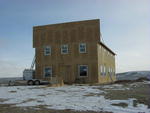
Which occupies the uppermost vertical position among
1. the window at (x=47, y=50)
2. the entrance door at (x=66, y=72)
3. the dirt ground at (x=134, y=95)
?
the window at (x=47, y=50)

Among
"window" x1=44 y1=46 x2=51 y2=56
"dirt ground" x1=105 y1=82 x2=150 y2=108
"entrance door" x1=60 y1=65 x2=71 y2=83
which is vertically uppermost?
"window" x1=44 y1=46 x2=51 y2=56

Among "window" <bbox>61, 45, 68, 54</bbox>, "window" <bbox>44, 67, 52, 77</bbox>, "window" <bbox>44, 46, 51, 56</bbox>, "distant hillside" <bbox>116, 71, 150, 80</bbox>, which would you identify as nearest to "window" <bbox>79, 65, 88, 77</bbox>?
"window" <bbox>61, 45, 68, 54</bbox>

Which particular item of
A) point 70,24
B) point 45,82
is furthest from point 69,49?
point 45,82

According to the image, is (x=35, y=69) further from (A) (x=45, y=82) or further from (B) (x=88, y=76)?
(B) (x=88, y=76)

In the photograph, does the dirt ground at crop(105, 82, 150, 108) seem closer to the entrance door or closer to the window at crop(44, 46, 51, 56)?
the entrance door

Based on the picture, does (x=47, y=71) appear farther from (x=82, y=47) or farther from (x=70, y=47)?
(x=82, y=47)

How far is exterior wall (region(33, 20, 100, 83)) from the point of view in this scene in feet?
87.4

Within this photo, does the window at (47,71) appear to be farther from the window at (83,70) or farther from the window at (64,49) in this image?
the window at (83,70)

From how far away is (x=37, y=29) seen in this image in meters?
29.2

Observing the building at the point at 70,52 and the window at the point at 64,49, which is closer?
the building at the point at 70,52

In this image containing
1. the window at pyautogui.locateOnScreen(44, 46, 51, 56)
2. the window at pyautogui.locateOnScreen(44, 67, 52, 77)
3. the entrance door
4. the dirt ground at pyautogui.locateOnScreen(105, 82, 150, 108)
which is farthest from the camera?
the window at pyautogui.locateOnScreen(44, 46, 51, 56)

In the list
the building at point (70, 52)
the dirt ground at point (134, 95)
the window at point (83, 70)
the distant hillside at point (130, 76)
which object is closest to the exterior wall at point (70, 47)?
the building at point (70, 52)

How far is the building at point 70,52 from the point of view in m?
26.6

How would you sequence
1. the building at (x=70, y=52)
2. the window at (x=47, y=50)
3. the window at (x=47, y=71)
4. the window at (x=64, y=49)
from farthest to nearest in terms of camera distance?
the window at (x=47, y=50) < the window at (x=47, y=71) < the window at (x=64, y=49) < the building at (x=70, y=52)
